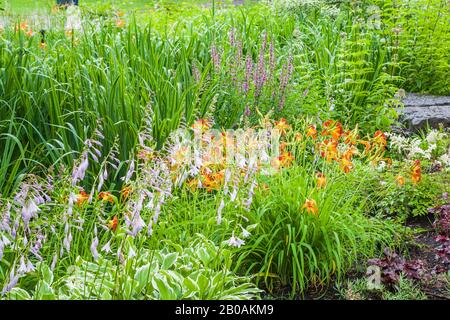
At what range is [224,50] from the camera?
682 cm

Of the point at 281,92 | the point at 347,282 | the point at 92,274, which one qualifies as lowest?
the point at 347,282

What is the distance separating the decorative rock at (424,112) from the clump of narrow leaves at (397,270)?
8.05 ft

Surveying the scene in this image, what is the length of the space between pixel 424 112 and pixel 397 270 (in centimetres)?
298

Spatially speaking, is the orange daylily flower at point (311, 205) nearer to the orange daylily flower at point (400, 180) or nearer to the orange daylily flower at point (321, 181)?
the orange daylily flower at point (321, 181)

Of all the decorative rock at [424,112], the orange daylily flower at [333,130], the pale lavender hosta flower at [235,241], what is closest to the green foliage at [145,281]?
the pale lavender hosta flower at [235,241]

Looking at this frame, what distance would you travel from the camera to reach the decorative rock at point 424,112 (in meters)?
6.46

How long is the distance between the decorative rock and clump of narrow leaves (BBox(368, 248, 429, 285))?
245cm

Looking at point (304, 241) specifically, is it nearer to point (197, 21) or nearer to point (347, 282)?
point (347, 282)

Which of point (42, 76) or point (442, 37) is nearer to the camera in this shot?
point (42, 76)

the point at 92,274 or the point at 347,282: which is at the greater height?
the point at 92,274

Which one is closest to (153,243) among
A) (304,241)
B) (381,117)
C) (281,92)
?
(304,241)

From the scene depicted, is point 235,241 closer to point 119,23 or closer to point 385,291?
point 385,291

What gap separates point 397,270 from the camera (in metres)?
3.95
